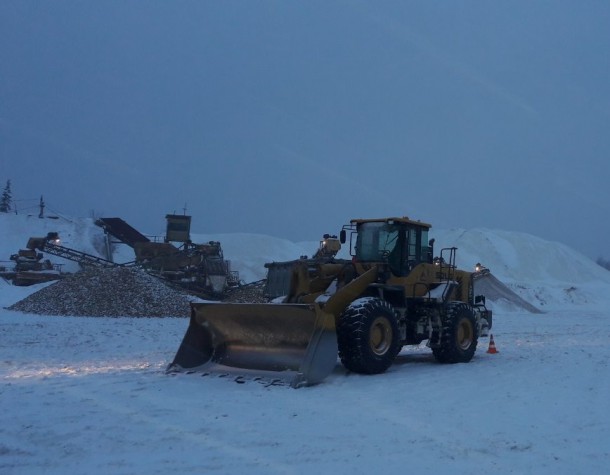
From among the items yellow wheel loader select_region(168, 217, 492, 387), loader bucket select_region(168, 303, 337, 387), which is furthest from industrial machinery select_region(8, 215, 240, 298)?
loader bucket select_region(168, 303, 337, 387)

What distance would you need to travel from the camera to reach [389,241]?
1252cm

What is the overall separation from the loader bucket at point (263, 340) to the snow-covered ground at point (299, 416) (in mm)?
392

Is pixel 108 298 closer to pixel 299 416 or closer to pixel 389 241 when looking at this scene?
pixel 389 241

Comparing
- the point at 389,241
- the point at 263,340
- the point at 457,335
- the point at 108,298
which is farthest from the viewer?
the point at 108,298

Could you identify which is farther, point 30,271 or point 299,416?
point 30,271

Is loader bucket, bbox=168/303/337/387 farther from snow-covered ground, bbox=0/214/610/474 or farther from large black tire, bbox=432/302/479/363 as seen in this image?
large black tire, bbox=432/302/479/363

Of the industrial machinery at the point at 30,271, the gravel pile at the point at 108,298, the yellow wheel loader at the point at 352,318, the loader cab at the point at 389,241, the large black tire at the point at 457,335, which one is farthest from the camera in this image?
the industrial machinery at the point at 30,271

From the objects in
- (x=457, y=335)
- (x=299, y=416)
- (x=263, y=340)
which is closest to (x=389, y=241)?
(x=457, y=335)

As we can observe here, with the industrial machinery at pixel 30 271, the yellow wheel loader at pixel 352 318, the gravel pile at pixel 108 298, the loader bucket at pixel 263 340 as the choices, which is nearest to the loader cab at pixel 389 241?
the yellow wheel loader at pixel 352 318

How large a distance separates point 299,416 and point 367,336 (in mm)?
3253

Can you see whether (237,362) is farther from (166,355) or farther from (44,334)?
(44,334)

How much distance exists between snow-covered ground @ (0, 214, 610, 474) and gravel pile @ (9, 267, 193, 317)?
6.58m

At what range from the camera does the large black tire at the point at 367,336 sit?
10484mm

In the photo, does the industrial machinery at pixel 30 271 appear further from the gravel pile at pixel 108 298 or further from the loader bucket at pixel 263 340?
the loader bucket at pixel 263 340
